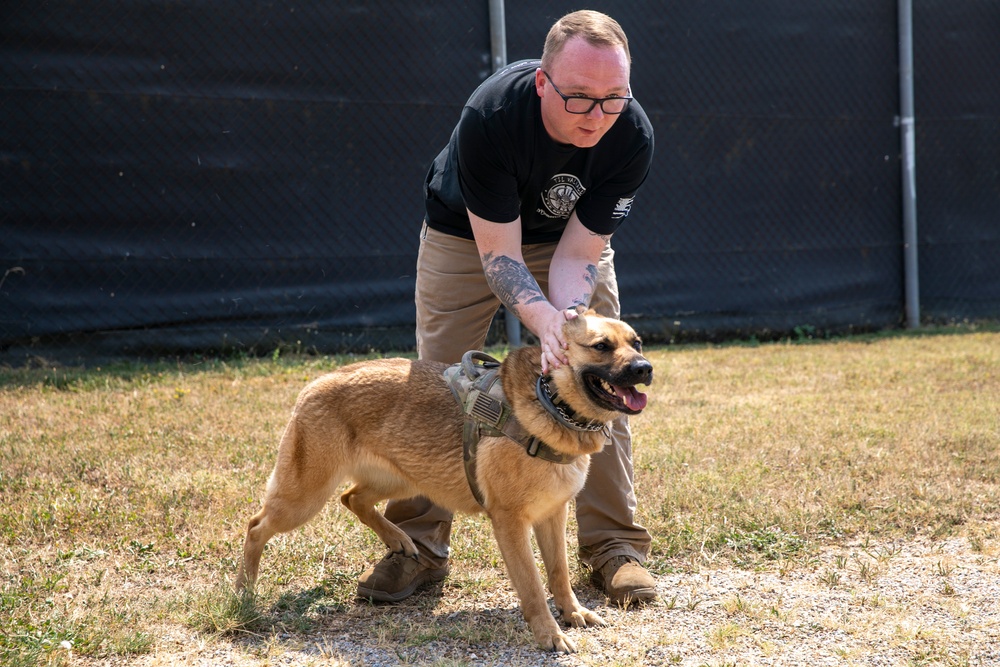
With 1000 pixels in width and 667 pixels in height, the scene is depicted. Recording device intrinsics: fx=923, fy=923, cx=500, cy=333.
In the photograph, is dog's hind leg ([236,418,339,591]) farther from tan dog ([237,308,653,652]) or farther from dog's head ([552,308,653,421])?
dog's head ([552,308,653,421])

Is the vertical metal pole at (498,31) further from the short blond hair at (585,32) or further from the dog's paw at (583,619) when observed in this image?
the dog's paw at (583,619)

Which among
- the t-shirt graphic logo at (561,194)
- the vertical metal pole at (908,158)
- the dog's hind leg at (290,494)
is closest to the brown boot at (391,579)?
the dog's hind leg at (290,494)

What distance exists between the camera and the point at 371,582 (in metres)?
3.38

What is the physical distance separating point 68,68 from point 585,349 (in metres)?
5.19

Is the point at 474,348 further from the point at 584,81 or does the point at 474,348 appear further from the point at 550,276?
the point at 584,81

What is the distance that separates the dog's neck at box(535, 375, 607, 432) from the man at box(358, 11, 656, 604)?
94 millimetres

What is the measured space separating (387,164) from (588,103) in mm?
4580

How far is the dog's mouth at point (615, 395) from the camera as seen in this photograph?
9.44 ft

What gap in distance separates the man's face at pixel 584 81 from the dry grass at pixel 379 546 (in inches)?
66.7

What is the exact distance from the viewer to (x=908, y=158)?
349 inches

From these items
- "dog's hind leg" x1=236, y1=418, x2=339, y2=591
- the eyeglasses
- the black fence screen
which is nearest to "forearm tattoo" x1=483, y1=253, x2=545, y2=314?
the eyeglasses

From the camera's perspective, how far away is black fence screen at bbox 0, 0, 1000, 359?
6613 mm

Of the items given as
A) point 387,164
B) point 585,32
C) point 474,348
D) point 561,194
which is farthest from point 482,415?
point 387,164

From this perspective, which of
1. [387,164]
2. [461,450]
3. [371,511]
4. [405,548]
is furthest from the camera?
[387,164]
